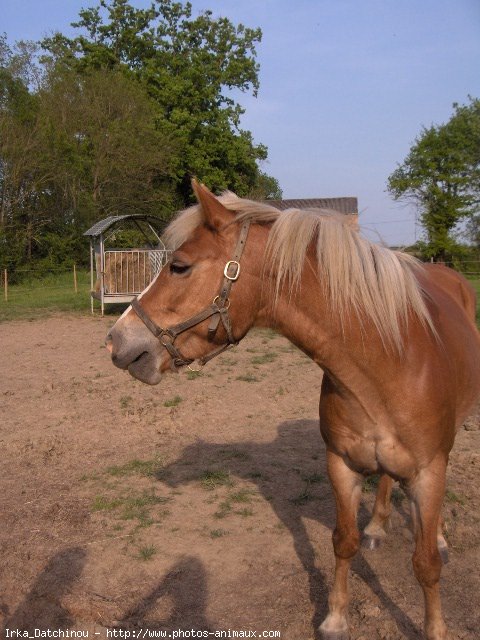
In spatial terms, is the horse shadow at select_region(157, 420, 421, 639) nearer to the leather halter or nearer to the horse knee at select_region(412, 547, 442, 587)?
the horse knee at select_region(412, 547, 442, 587)

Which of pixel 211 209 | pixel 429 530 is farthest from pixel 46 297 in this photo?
pixel 429 530

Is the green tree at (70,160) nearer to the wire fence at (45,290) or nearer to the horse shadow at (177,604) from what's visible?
the wire fence at (45,290)

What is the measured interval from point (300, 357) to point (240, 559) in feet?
21.9

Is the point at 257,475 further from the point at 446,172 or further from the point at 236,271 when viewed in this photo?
the point at 446,172

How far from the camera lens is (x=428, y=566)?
102 inches

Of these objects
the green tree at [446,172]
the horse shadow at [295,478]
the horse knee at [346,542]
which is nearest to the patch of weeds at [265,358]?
the horse shadow at [295,478]

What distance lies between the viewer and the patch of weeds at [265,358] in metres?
9.45

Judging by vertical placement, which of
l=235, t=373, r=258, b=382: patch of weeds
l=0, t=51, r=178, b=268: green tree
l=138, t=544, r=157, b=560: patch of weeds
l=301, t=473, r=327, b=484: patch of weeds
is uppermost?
l=0, t=51, r=178, b=268: green tree

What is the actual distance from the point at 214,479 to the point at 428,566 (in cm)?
240

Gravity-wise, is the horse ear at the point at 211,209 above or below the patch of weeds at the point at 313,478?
above

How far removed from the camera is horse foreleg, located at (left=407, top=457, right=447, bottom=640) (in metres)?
2.53

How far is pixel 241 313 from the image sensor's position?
2.36 meters

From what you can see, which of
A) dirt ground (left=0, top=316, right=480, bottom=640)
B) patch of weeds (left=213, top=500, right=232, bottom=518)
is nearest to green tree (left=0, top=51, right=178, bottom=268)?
dirt ground (left=0, top=316, right=480, bottom=640)

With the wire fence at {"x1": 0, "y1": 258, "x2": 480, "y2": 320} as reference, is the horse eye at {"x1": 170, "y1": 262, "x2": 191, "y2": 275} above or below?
above
